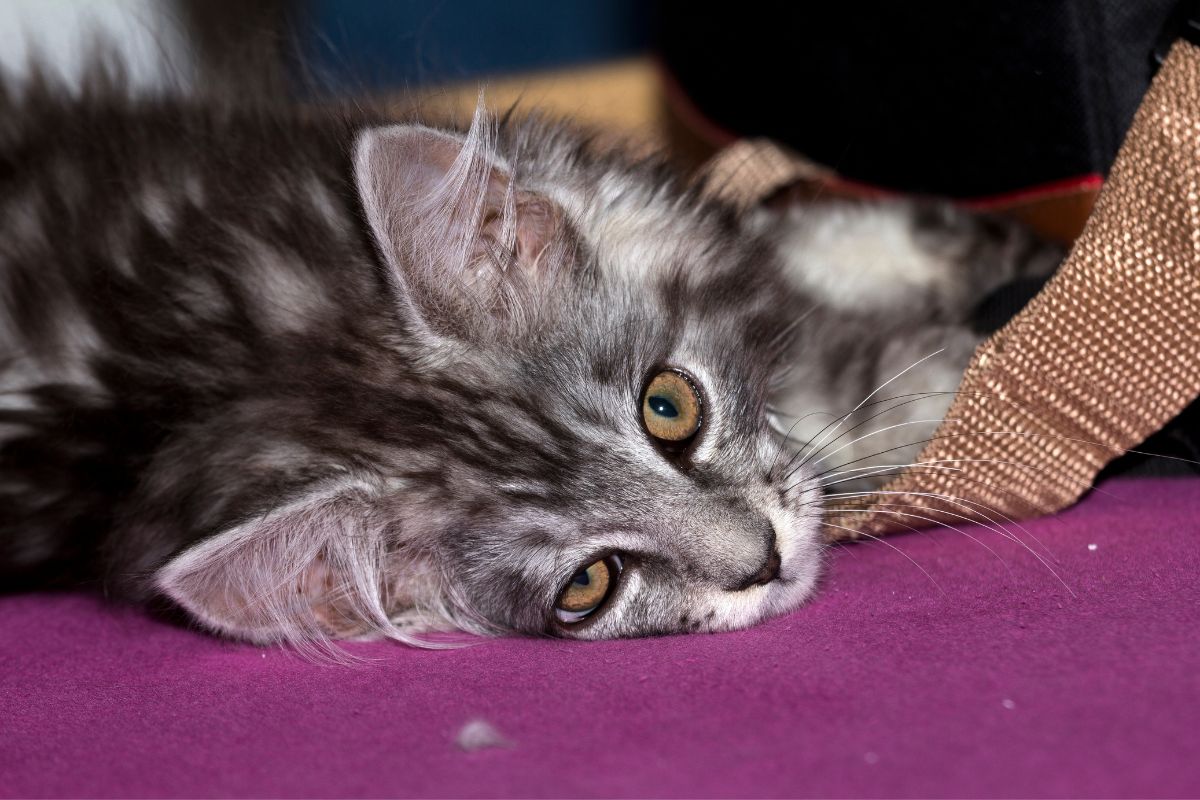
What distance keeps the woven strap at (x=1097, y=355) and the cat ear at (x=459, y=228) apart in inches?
24.0

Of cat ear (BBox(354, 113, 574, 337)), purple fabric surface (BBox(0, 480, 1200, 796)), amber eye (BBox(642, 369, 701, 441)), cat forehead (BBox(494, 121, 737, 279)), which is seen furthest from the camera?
cat forehead (BBox(494, 121, 737, 279))

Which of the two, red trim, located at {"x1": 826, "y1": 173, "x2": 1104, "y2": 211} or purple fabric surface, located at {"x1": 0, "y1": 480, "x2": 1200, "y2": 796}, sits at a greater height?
red trim, located at {"x1": 826, "y1": 173, "x2": 1104, "y2": 211}

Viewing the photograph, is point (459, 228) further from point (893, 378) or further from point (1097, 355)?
point (1097, 355)

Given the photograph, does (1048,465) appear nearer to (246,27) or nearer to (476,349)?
(476,349)

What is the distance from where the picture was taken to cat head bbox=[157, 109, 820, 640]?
59.7 inches

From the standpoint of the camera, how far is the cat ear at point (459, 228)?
1446 mm

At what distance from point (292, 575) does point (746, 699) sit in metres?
0.72

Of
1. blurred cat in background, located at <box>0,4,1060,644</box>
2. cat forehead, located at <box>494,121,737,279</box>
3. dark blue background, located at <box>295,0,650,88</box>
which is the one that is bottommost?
blurred cat in background, located at <box>0,4,1060,644</box>

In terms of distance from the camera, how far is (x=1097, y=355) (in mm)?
1581

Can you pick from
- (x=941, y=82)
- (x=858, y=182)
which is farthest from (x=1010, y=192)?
(x=858, y=182)

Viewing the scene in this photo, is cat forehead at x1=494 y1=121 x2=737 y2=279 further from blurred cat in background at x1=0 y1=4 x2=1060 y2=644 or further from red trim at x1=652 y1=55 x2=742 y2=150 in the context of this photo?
red trim at x1=652 y1=55 x2=742 y2=150

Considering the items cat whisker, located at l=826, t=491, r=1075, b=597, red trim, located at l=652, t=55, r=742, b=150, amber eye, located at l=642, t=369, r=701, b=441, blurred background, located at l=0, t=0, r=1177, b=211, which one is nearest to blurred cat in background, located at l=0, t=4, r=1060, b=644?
amber eye, located at l=642, t=369, r=701, b=441

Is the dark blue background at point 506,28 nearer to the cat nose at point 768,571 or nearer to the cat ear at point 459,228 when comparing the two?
the cat ear at point 459,228

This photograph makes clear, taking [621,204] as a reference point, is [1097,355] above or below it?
below
